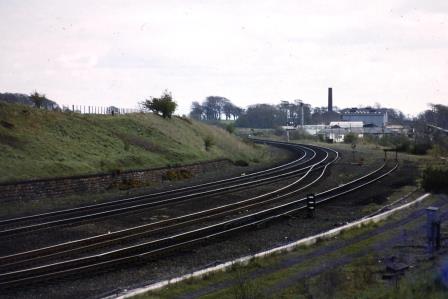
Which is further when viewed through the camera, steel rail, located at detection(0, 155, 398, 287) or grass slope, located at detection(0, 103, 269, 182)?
grass slope, located at detection(0, 103, 269, 182)

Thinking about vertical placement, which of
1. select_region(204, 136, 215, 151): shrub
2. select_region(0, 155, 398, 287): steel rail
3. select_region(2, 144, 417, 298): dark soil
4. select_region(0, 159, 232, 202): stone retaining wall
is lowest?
select_region(2, 144, 417, 298): dark soil

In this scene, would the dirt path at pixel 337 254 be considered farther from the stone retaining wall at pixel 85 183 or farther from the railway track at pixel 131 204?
the stone retaining wall at pixel 85 183

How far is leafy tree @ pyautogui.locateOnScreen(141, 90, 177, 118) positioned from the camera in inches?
2243

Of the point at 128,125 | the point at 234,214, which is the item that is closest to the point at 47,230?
the point at 234,214

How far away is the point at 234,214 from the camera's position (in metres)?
22.0

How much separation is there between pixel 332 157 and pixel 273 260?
3641 cm

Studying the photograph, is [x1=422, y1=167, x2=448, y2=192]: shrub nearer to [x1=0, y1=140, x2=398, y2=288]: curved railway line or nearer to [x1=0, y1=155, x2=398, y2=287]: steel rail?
[x1=0, y1=140, x2=398, y2=288]: curved railway line

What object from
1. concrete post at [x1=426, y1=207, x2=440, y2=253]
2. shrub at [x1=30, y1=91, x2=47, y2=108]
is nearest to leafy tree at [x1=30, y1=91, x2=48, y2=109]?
shrub at [x1=30, y1=91, x2=47, y2=108]

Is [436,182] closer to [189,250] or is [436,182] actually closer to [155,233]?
[155,233]

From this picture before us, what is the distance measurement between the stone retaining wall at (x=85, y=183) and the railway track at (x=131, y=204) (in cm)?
333

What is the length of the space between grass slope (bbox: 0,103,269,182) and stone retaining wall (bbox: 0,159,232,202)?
1357 millimetres

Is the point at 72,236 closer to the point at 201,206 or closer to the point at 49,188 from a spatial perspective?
the point at 201,206

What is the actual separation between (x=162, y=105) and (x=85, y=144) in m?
20.2

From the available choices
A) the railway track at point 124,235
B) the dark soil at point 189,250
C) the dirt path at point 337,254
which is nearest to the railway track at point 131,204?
the dark soil at point 189,250
